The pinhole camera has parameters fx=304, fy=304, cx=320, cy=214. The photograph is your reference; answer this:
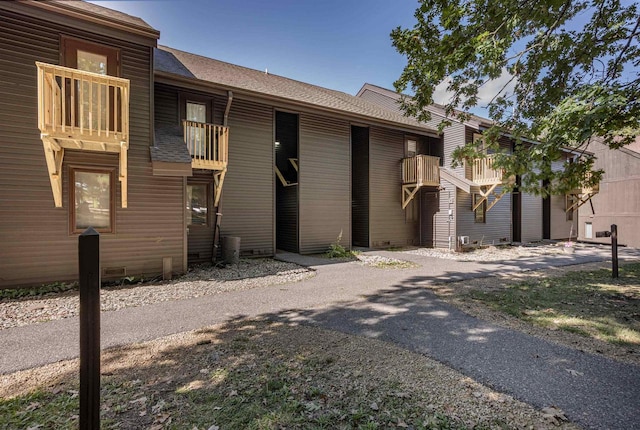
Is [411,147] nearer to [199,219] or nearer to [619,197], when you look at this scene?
[199,219]

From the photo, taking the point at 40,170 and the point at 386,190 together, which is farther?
the point at 386,190

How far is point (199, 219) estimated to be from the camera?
381 inches

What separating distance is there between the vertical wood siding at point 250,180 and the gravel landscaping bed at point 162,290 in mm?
1317

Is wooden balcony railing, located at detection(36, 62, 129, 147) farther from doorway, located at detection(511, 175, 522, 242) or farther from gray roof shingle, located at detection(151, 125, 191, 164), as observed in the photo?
doorway, located at detection(511, 175, 522, 242)

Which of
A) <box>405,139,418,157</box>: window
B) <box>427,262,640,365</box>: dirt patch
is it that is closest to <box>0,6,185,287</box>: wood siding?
<box>427,262,640,365</box>: dirt patch

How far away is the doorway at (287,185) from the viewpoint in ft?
38.5

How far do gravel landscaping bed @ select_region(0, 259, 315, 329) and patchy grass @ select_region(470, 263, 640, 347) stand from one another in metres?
4.64

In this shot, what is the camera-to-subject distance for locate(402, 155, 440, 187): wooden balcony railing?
42.6ft

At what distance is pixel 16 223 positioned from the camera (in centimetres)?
610

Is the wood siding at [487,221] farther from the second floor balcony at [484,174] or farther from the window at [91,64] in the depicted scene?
the window at [91,64]

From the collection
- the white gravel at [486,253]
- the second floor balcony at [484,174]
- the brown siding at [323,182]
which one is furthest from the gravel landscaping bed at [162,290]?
the second floor balcony at [484,174]

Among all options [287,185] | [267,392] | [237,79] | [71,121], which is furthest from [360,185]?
[267,392]

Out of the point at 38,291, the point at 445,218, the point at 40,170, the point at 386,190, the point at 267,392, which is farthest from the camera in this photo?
the point at 386,190

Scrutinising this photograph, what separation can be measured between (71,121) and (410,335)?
672 cm
